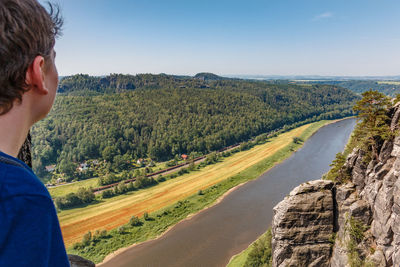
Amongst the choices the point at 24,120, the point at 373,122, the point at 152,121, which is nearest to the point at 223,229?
the point at 373,122

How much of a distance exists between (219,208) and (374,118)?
18.7 meters

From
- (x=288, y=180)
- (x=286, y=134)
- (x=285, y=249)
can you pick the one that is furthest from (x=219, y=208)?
(x=286, y=134)

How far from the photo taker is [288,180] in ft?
105

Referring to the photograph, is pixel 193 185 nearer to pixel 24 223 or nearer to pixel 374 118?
pixel 374 118

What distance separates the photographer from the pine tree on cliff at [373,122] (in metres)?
A: 9.86

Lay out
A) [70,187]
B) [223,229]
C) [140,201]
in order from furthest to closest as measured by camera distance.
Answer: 1. [70,187]
2. [140,201]
3. [223,229]

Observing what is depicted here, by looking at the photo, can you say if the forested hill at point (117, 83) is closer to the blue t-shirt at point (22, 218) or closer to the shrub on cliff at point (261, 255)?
the shrub on cliff at point (261, 255)

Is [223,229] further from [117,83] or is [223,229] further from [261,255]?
[117,83]

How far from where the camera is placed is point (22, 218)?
69cm

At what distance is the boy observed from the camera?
2.22 ft

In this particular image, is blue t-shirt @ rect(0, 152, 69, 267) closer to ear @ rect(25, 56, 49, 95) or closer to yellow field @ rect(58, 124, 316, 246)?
ear @ rect(25, 56, 49, 95)

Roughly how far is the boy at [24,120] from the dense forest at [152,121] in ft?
129

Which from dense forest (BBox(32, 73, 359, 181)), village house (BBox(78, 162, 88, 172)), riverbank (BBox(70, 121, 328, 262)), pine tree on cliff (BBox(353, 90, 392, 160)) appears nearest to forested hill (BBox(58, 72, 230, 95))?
dense forest (BBox(32, 73, 359, 181))

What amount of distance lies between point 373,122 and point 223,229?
1589cm
